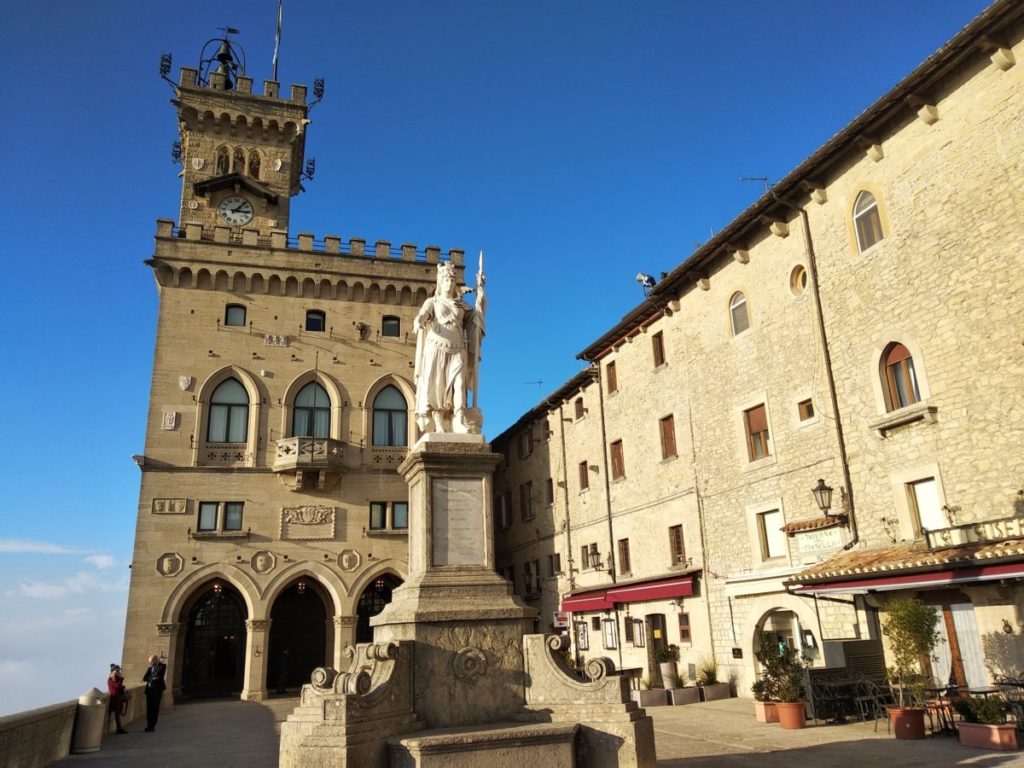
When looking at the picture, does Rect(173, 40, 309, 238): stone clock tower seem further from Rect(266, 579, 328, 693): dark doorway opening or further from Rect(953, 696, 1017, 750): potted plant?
Rect(953, 696, 1017, 750): potted plant

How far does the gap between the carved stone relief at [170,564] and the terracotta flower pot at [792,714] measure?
75.8ft

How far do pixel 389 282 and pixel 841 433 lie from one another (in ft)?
72.4

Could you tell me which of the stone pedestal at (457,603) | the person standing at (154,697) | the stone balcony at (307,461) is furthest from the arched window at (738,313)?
the person standing at (154,697)

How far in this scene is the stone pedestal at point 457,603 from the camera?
8.43m

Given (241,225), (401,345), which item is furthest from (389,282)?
(241,225)

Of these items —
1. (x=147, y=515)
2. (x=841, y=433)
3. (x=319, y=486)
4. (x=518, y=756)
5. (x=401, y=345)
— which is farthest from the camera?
(x=401, y=345)

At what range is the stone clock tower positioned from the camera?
1390 inches

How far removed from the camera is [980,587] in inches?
541

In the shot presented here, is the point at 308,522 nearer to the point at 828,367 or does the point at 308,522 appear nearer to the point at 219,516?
the point at 219,516

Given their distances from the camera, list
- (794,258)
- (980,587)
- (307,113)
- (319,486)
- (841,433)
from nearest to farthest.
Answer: (980,587) → (841,433) → (794,258) → (319,486) → (307,113)

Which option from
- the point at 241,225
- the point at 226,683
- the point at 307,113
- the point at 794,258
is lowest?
the point at 226,683

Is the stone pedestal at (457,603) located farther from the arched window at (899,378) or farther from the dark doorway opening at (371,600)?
the dark doorway opening at (371,600)

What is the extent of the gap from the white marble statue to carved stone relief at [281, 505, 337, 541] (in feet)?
71.5

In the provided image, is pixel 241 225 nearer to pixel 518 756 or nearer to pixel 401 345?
pixel 401 345
